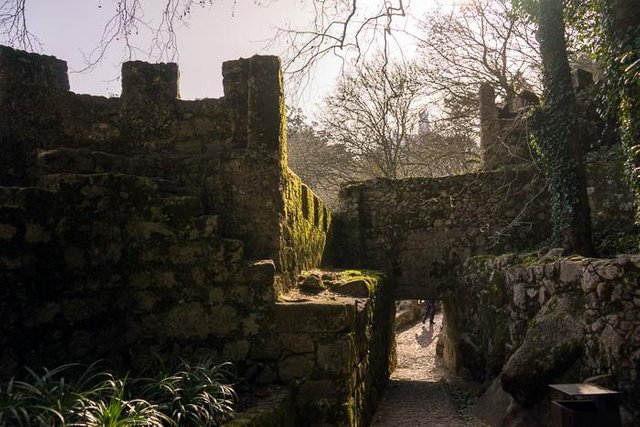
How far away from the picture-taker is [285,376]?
3918mm

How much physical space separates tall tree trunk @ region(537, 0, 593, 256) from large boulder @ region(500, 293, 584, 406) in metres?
2.37

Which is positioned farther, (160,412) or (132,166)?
(132,166)

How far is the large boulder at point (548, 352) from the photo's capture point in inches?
172

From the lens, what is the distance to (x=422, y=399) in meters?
7.21

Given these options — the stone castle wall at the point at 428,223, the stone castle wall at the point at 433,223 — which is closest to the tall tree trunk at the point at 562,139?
the stone castle wall at the point at 433,223

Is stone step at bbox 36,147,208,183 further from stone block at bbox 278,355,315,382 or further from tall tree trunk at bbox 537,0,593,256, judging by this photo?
tall tree trunk at bbox 537,0,593,256

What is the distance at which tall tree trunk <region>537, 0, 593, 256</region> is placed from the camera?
6.75 meters

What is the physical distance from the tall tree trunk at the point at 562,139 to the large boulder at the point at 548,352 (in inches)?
93.2

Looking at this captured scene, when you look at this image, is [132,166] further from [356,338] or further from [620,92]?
[620,92]

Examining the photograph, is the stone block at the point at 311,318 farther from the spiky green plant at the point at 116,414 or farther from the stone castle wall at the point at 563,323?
the stone castle wall at the point at 563,323

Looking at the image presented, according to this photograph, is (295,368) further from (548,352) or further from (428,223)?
(428,223)

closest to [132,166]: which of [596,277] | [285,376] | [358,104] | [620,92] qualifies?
[285,376]

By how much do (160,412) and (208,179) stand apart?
2.24m

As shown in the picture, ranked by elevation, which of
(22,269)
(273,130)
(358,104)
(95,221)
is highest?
(358,104)
